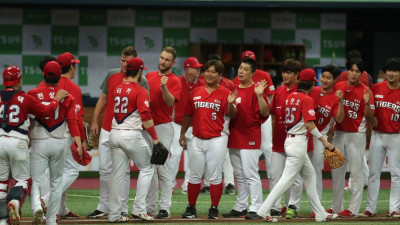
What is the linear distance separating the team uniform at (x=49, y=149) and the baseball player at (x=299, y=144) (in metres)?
2.67

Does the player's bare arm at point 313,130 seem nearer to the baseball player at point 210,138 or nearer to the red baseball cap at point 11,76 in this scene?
the baseball player at point 210,138

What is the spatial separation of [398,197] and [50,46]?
36.5ft

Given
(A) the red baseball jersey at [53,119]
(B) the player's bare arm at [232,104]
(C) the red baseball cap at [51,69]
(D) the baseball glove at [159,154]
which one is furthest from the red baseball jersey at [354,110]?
(C) the red baseball cap at [51,69]

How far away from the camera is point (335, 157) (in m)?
11.2

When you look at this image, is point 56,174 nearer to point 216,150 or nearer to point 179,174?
point 216,150

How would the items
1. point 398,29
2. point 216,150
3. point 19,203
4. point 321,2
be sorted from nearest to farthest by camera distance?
point 19,203
point 216,150
point 321,2
point 398,29

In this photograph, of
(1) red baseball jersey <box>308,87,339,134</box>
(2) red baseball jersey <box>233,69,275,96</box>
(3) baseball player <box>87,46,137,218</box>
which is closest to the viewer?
(3) baseball player <box>87,46,137,218</box>

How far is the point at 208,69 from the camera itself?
1173 centimetres

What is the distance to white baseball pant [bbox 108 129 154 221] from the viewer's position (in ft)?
35.5

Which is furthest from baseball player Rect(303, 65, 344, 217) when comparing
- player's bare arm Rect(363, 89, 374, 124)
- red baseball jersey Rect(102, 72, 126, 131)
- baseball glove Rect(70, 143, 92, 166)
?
baseball glove Rect(70, 143, 92, 166)

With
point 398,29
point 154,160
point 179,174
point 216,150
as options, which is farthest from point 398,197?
point 398,29

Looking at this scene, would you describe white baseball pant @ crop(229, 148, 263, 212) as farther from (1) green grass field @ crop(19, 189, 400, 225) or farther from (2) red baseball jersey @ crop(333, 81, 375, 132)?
(2) red baseball jersey @ crop(333, 81, 375, 132)

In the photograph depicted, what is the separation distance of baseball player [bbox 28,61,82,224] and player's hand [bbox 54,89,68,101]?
0.25ft

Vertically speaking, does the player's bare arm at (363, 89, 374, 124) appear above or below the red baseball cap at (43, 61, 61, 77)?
below
